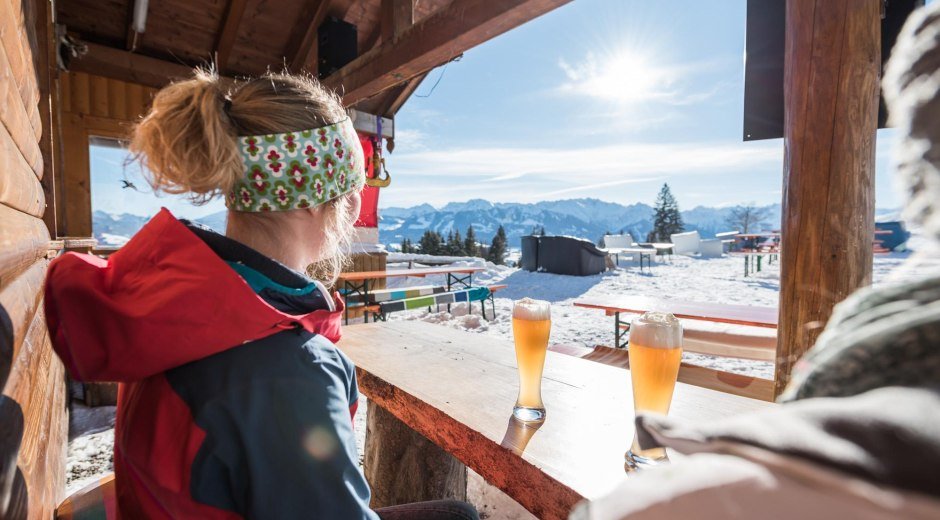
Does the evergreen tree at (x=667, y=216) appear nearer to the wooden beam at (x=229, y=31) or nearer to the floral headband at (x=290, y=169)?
the wooden beam at (x=229, y=31)

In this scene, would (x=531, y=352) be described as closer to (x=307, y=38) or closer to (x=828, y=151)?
(x=828, y=151)

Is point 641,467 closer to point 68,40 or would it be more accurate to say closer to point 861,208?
point 861,208

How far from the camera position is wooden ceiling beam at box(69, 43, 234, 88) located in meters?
5.43

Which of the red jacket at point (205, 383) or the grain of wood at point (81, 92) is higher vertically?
the grain of wood at point (81, 92)

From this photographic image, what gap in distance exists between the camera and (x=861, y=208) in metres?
1.88

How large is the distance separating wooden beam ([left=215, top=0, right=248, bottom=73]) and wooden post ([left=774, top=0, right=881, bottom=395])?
587 centimetres

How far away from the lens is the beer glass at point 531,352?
113 centimetres

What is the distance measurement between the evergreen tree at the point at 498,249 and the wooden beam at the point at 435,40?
17.3 meters

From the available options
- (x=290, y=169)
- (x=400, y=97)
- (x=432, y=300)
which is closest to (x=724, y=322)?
(x=290, y=169)

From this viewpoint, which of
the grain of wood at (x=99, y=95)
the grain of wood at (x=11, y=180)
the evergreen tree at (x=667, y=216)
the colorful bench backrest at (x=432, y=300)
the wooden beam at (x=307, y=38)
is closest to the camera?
the grain of wood at (x=11, y=180)

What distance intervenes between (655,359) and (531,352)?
30cm

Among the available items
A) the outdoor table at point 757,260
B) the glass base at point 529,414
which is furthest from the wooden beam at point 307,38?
the outdoor table at point 757,260

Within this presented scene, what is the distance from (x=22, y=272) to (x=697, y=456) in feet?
4.71

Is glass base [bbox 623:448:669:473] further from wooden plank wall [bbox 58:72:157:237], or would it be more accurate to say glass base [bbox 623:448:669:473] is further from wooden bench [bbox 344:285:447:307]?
wooden plank wall [bbox 58:72:157:237]
